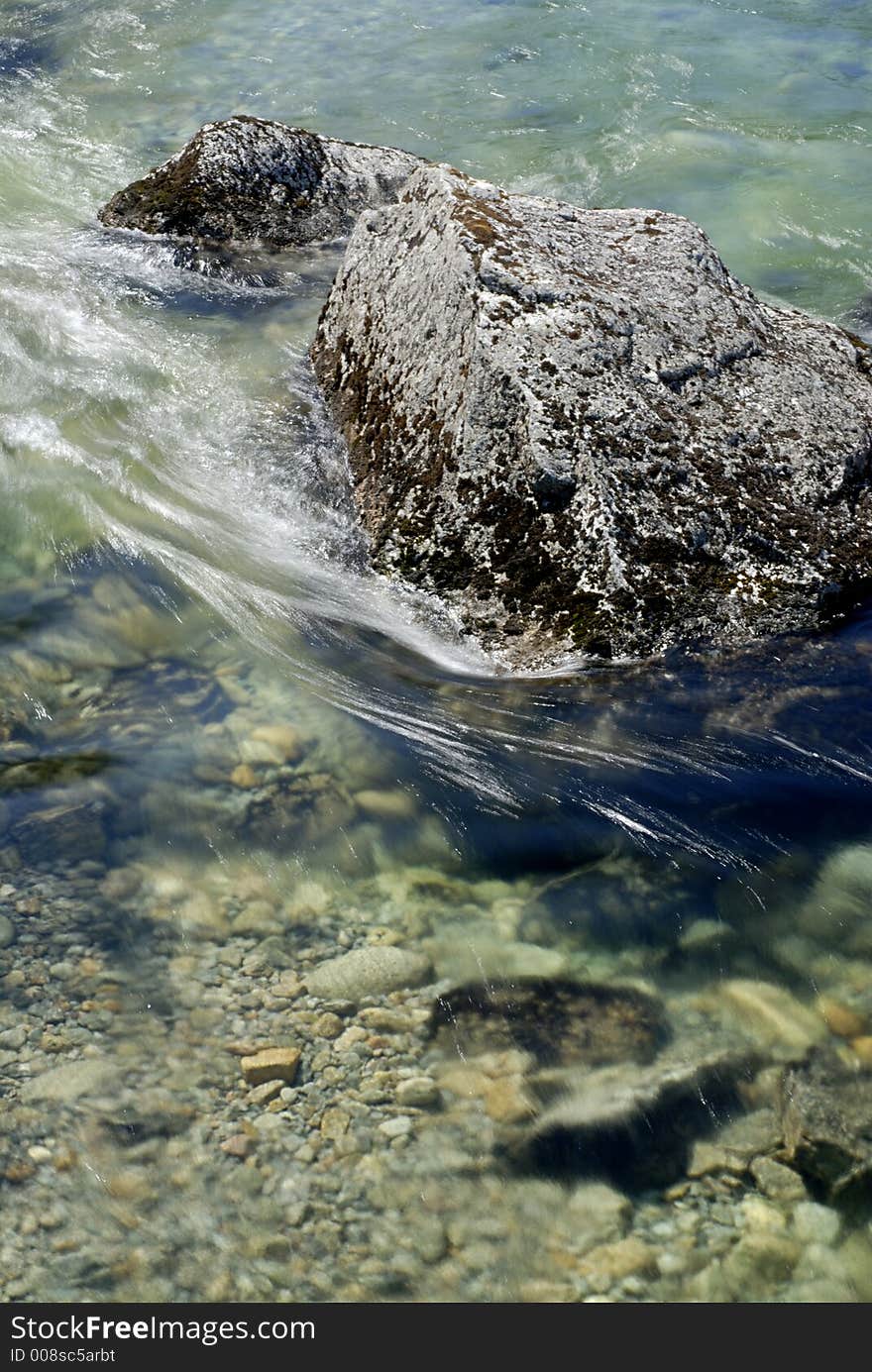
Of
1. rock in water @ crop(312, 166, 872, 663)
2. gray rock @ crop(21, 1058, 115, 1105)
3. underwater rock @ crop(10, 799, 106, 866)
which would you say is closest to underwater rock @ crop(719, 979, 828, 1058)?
rock in water @ crop(312, 166, 872, 663)

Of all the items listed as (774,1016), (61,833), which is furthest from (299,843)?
(774,1016)

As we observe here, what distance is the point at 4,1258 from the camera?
3078mm

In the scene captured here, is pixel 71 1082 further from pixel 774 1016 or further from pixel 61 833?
pixel 774 1016

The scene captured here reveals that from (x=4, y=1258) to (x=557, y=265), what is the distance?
16.6 feet

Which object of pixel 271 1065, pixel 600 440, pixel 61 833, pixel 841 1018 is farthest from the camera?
pixel 600 440

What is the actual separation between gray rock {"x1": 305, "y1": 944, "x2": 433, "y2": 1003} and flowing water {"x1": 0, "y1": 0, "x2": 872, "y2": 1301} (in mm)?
79

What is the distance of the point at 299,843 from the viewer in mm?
4387

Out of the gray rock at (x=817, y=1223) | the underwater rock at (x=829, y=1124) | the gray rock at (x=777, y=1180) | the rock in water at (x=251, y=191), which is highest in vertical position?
the rock in water at (x=251, y=191)

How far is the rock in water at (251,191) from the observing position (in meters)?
9.80

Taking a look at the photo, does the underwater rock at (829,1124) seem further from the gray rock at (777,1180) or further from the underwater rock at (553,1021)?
the underwater rock at (553,1021)

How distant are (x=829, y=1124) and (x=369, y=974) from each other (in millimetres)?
1567

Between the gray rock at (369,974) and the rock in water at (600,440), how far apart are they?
1738 millimetres

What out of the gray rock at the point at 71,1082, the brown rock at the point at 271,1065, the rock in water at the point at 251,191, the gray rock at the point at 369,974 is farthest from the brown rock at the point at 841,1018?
the rock in water at the point at 251,191
